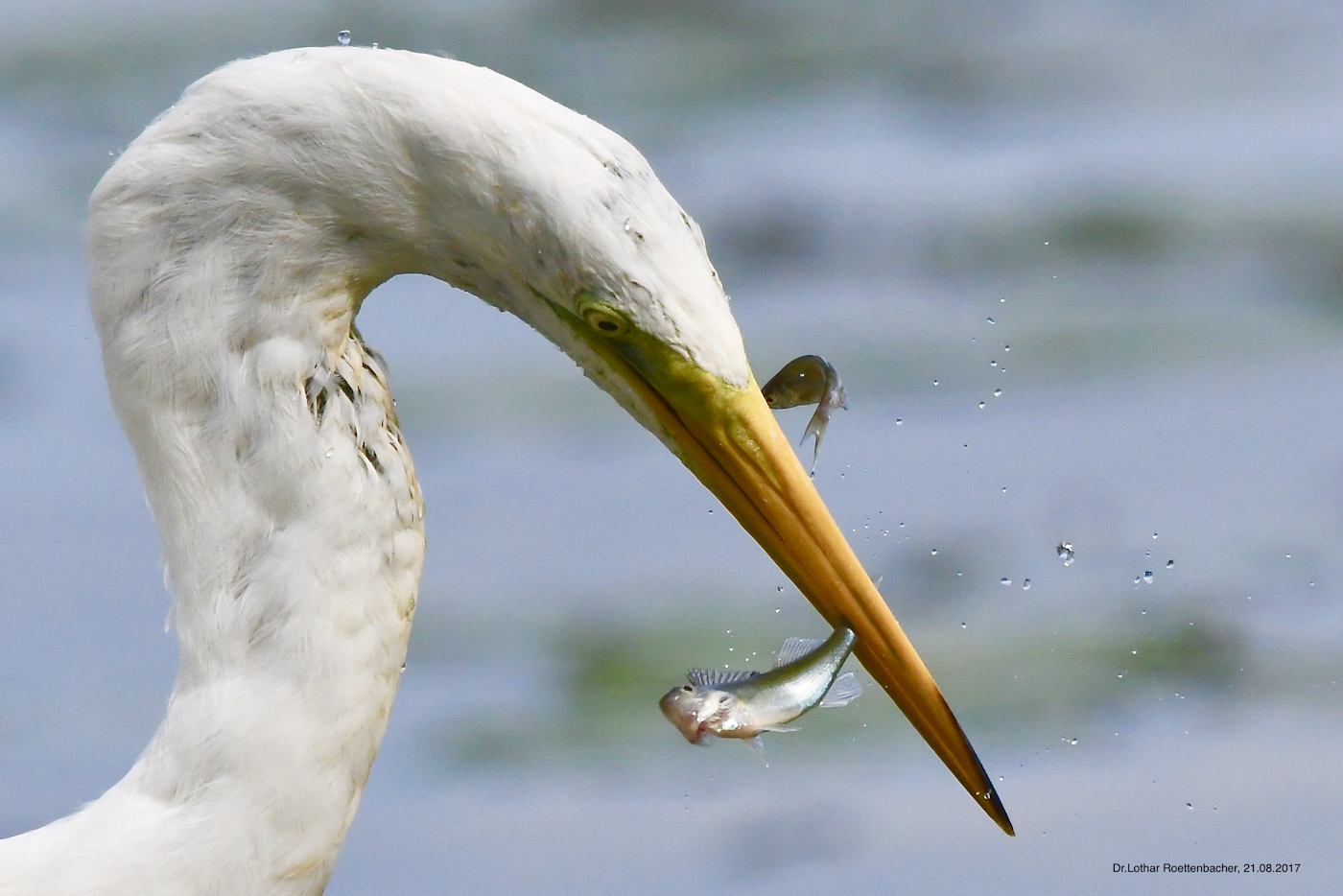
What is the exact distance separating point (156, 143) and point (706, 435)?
0.53 metres

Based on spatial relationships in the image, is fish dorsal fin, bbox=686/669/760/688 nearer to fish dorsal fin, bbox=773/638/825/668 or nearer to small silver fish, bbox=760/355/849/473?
fish dorsal fin, bbox=773/638/825/668

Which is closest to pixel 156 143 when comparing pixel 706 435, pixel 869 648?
pixel 706 435

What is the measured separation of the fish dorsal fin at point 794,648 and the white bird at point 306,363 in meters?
0.20

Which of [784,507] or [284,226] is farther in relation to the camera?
[784,507]

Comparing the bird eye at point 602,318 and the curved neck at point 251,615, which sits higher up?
the bird eye at point 602,318

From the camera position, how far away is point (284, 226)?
1.14 metres

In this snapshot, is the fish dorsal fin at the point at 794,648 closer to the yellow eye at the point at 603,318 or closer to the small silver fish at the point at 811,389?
the small silver fish at the point at 811,389

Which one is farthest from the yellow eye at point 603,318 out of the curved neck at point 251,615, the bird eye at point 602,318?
the curved neck at point 251,615

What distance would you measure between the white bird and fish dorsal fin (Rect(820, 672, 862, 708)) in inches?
9.3

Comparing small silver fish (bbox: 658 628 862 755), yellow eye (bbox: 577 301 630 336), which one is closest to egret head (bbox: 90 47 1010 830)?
yellow eye (bbox: 577 301 630 336)

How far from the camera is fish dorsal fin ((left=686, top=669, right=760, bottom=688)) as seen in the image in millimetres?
1378

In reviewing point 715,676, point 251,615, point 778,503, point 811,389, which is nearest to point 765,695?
point 715,676

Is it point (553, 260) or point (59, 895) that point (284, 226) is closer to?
point (553, 260)

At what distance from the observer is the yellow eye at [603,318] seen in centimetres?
111
